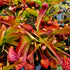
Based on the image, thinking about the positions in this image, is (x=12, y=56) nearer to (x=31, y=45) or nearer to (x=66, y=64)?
(x=31, y=45)

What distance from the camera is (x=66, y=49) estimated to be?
117 centimetres

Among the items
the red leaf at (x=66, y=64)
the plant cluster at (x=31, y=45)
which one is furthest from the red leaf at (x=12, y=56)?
the red leaf at (x=66, y=64)

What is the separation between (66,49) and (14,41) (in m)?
0.53

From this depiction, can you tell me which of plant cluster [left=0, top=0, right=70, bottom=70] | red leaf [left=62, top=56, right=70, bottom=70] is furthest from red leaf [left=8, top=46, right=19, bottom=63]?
red leaf [left=62, top=56, right=70, bottom=70]

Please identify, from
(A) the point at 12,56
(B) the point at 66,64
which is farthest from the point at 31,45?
(B) the point at 66,64

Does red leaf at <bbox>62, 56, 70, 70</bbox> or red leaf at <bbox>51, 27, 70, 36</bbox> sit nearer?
Answer: red leaf at <bbox>62, 56, 70, 70</bbox>

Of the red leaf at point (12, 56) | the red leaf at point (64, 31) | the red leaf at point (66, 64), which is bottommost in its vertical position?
the red leaf at point (66, 64)

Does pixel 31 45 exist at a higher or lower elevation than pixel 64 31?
lower

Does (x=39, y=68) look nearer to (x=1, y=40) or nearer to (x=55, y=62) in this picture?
(x=55, y=62)

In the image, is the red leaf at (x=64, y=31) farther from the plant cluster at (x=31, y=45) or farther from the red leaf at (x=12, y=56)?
the red leaf at (x=12, y=56)

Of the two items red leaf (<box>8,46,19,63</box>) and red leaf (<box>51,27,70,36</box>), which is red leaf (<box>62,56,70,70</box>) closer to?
red leaf (<box>51,27,70,36</box>)

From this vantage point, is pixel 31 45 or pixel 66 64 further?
pixel 31 45

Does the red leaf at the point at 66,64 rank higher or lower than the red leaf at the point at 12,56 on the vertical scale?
lower

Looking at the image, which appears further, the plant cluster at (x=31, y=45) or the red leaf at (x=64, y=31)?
the red leaf at (x=64, y=31)
